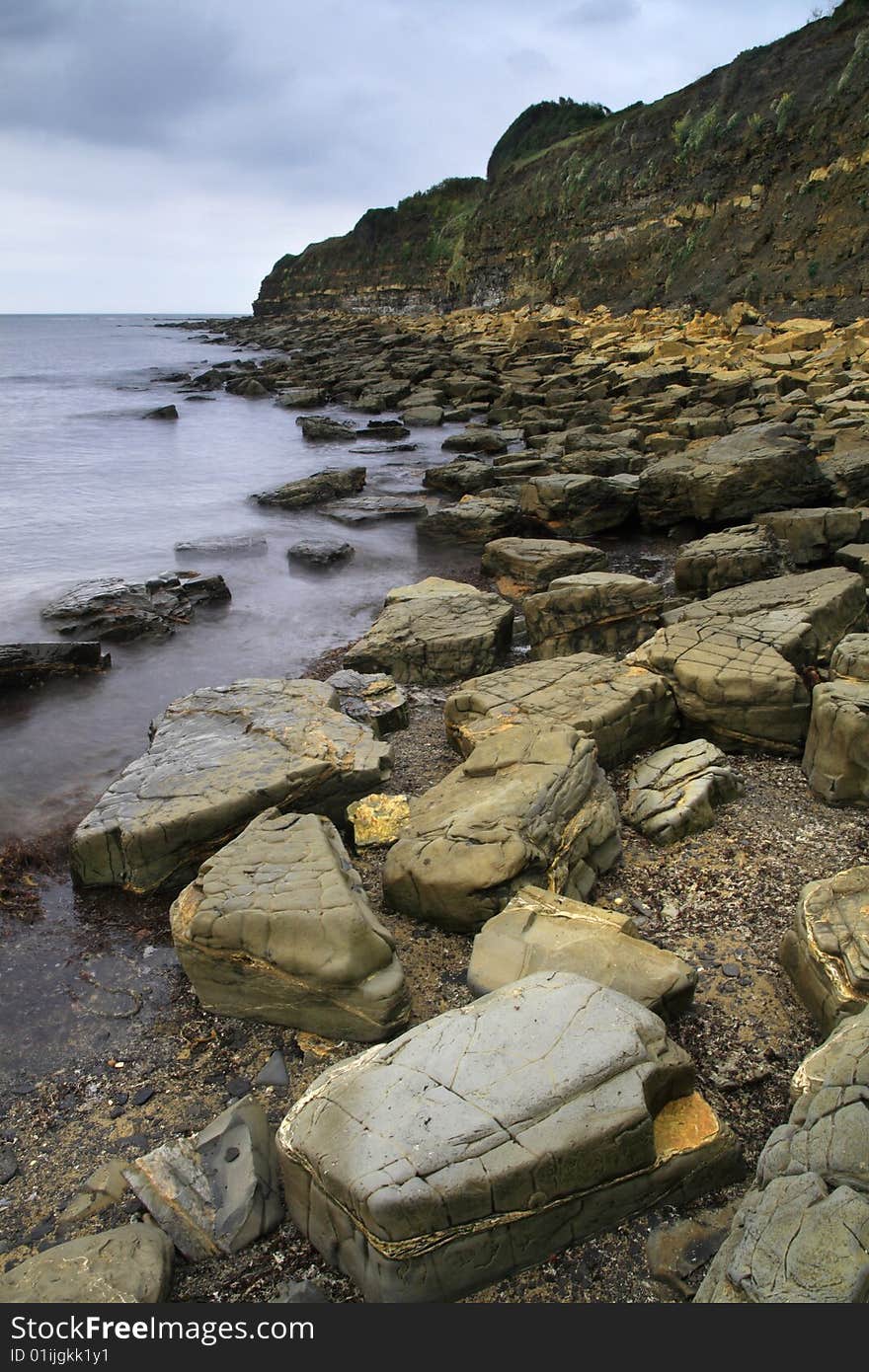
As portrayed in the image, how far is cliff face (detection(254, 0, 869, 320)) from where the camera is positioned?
18891 mm

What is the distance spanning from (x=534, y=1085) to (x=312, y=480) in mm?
11205

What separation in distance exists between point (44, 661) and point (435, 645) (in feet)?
9.91

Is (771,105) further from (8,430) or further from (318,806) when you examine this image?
(318,806)

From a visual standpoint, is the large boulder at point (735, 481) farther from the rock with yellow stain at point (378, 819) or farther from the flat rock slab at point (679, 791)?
the rock with yellow stain at point (378, 819)

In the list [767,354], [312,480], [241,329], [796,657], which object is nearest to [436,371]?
[767,354]

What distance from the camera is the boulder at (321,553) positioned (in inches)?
368

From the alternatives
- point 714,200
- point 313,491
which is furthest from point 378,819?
point 714,200

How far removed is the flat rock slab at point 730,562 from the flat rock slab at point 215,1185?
17.6ft

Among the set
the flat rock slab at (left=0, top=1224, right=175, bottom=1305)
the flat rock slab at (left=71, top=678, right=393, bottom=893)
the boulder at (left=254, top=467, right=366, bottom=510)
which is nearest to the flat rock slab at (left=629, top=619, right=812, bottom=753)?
the flat rock slab at (left=71, top=678, right=393, bottom=893)

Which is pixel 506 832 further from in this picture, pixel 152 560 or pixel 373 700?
pixel 152 560

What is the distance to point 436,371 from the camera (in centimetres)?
2256

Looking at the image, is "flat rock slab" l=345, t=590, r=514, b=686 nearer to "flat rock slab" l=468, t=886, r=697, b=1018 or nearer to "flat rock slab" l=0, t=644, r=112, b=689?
"flat rock slab" l=0, t=644, r=112, b=689

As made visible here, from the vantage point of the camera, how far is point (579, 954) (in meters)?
2.73

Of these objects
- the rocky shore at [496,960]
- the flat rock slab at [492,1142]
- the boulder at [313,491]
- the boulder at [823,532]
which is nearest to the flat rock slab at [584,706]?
the rocky shore at [496,960]
